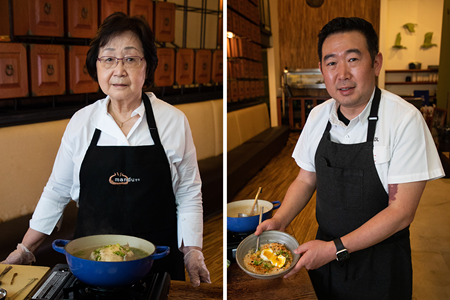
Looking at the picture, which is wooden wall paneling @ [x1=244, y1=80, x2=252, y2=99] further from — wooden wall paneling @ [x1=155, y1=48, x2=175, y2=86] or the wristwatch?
the wristwatch

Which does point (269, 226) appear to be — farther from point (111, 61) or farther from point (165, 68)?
point (111, 61)

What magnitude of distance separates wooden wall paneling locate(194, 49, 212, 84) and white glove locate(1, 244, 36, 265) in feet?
2.57

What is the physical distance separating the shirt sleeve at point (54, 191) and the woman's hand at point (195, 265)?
1.46 ft

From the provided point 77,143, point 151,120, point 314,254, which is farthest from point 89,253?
point 314,254

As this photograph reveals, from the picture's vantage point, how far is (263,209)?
1312 mm

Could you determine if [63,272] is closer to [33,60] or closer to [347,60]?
[33,60]

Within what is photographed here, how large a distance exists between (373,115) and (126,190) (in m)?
0.77

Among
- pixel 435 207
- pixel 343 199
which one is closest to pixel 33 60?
pixel 343 199

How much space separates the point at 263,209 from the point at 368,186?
39 cm

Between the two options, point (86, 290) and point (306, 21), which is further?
point (306, 21)

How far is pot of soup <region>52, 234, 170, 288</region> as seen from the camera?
0.95 metres

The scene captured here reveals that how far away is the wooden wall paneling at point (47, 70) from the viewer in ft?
3.65

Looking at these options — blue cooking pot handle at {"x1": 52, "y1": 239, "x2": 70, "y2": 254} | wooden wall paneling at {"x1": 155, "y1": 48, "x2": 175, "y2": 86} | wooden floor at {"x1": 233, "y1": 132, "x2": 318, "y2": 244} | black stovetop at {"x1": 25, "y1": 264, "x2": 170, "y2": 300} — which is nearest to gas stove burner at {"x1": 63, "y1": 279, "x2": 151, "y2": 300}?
black stovetop at {"x1": 25, "y1": 264, "x2": 170, "y2": 300}

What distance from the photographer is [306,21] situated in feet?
4.15
